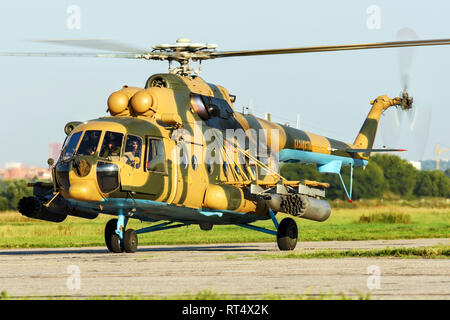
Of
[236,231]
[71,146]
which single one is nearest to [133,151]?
[71,146]

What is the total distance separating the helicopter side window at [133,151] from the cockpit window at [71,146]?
119 centimetres

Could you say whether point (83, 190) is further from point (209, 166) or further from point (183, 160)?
point (209, 166)

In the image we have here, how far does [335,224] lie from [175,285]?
3492cm

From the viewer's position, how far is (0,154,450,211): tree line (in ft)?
252

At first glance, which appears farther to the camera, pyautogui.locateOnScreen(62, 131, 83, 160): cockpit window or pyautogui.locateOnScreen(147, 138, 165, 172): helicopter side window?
pyautogui.locateOnScreen(147, 138, 165, 172): helicopter side window

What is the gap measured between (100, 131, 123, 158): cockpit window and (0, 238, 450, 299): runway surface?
2513 millimetres

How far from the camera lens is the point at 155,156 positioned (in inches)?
780

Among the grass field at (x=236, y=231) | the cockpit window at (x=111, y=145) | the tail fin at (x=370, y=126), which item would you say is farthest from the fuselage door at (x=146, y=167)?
the tail fin at (x=370, y=126)

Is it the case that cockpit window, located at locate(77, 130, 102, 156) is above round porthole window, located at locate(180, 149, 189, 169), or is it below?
above

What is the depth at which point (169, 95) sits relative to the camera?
20.9 m

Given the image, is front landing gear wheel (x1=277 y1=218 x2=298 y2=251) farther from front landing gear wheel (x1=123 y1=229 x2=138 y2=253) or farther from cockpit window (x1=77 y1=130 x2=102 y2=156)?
cockpit window (x1=77 y1=130 x2=102 y2=156)

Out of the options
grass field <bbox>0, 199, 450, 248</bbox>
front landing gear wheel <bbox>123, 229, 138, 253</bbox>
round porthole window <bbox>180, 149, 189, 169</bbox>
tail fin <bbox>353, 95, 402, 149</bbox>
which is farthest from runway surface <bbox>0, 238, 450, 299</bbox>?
tail fin <bbox>353, 95, 402, 149</bbox>

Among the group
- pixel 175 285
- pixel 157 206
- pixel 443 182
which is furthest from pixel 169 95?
pixel 443 182

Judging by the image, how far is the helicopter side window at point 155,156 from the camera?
19656mm
